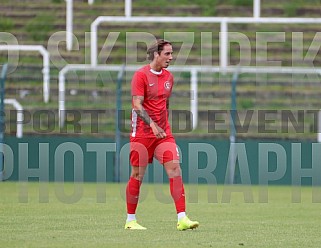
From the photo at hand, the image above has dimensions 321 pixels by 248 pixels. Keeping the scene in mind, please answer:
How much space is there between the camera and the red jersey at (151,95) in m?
11.5

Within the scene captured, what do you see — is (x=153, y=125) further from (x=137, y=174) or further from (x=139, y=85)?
(x=137, y=174)

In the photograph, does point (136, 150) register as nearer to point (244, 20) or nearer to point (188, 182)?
point (188, 182)

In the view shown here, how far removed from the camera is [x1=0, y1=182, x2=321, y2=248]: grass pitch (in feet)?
33.6

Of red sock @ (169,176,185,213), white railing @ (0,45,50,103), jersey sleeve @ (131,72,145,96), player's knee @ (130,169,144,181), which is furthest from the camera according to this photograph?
white railing @ (0,45,50,103)

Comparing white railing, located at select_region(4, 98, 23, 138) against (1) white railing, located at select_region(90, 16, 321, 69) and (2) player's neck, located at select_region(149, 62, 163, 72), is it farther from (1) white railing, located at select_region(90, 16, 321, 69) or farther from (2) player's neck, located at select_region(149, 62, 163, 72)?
(2) player's neck, located at select_region(149, 62, 163, 72)

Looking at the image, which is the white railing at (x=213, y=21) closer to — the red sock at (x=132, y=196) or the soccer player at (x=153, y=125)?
the soccer player at (x=153, y=125)

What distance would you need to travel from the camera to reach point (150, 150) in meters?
11.5

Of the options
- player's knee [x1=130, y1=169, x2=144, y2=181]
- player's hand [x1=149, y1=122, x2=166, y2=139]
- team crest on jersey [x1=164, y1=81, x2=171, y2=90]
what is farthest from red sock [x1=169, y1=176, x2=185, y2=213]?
team crest on jersey [x1=164, y1=81, x2=171, y2=90]

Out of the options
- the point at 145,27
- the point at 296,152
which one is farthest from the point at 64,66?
the point at 296,152

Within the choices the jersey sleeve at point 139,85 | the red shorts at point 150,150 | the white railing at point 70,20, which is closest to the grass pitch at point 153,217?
the red shorts at point 150,150

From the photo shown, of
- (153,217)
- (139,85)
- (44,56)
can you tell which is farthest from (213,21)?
(139,85)

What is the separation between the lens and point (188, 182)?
20.8 meters

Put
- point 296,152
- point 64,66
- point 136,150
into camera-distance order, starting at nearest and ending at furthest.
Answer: point 136,150
point 296,152
point 64,66

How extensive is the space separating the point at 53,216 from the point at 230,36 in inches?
455
